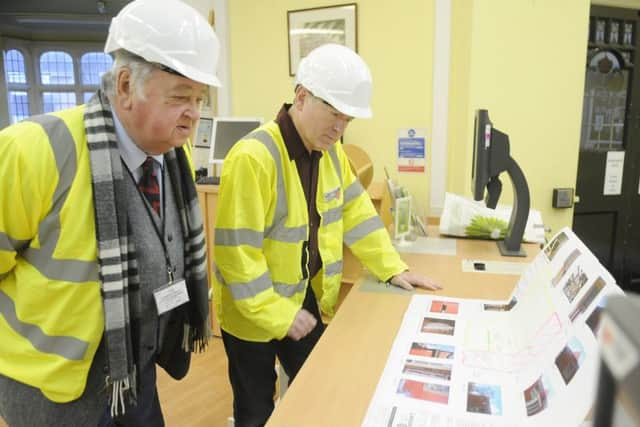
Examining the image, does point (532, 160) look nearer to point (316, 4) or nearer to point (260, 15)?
point (316, 4)

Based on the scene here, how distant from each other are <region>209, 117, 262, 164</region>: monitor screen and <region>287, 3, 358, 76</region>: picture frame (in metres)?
0.45

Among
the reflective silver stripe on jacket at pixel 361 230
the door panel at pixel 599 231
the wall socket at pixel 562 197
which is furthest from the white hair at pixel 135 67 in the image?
the door panel at pixel 599 231

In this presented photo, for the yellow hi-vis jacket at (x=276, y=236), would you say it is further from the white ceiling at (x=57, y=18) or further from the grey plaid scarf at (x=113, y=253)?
the white ceiling at (x=57, y=18)

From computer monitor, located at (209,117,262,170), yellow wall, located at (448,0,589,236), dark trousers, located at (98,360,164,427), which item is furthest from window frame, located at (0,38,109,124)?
dark trousers, located at (98,360,164,427)

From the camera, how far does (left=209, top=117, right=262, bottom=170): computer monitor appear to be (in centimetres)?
304

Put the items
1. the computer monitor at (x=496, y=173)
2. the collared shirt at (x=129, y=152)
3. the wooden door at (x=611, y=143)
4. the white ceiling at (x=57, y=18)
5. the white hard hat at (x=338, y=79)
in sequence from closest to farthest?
1. the collared shirt at (x=129, y=152)
2. the white hard hat at (x=338, y=79)
3. the computer monitor at (x=496, y=173)
4. the wooden door at (x=611, y=143)
5. the white ceiling at (x=57, y=18)

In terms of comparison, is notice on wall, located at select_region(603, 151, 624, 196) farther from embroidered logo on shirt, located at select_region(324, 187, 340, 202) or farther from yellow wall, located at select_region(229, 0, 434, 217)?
embroidered logo on shirt, located at select_region(324, 187, 340, 202)

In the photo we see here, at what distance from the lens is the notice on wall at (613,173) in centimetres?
315

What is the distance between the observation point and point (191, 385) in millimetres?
2568

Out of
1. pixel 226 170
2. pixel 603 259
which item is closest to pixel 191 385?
pixel 226 170

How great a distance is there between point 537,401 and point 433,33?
2.32 metres

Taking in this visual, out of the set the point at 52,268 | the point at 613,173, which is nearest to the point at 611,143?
the point at 613,173

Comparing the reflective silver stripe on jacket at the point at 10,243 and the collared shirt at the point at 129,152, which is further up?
the collared shirt at the point at 129,152

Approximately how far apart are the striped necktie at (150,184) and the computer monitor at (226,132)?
1.86m
